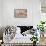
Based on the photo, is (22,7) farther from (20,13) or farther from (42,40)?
(42,40)

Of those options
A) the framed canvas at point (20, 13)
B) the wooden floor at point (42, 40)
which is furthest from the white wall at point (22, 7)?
the wooden floor at point (42, 40)

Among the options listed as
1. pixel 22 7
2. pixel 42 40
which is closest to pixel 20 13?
pixel 22 7

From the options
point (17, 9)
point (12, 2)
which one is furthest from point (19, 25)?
point (12, 2)

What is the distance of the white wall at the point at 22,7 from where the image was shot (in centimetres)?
546

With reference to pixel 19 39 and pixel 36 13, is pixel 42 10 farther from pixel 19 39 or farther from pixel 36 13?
pixel 19 39

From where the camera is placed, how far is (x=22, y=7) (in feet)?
17.9

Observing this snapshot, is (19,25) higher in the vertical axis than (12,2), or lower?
lower

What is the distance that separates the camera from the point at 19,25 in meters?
5.46

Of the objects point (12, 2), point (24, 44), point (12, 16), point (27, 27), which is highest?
point (12, 2)

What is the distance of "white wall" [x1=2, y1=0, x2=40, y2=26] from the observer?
215 inches

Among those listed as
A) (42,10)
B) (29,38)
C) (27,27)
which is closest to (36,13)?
(42,10)

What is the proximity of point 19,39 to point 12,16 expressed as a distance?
3.33 ft

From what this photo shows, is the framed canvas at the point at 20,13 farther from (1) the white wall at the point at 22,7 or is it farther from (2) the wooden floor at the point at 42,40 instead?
(2) the wooden floor at the point at 42,40

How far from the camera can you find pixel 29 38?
529cm
